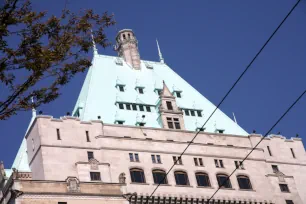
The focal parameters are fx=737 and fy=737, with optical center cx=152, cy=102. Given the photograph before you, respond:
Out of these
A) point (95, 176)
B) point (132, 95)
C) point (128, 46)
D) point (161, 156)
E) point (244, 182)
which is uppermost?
point (128, 46)

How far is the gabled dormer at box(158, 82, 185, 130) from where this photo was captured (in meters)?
71.6

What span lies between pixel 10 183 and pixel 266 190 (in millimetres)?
25451

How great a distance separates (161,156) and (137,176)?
3691mm

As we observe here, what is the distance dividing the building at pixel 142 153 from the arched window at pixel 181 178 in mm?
104

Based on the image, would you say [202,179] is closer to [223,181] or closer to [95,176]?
[223,181]

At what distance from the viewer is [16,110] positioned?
2458 cm

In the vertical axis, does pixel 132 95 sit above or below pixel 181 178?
above

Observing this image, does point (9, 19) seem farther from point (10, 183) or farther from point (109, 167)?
point (109, 167)

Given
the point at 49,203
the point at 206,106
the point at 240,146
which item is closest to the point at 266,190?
the point at 240,146

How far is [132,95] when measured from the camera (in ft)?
245

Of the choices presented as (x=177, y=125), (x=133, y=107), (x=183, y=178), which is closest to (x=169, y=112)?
(x=177, y=125)

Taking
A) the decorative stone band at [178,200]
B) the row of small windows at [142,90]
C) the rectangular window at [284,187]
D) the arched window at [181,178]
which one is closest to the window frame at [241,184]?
the decorative stone band at [178,200]

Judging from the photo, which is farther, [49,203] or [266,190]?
[266,190]

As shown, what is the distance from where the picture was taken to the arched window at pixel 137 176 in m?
64.6
